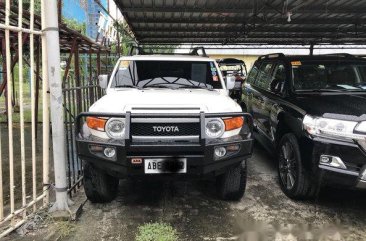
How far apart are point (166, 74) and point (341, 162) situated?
2570 millimetres

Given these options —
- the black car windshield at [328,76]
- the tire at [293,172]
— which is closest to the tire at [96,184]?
the tire at [293,172]

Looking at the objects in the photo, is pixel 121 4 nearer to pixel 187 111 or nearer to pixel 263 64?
pixel 263 64

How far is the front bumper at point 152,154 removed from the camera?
11.8 ft

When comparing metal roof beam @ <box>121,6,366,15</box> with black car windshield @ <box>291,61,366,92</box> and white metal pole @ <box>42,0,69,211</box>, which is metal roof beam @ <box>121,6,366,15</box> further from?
white metal pole @ <box>42,0,69,211</box>

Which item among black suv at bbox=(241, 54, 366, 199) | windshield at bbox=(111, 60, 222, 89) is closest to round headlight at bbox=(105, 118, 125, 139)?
windshield at bbox=(111, 60, 222, 89)

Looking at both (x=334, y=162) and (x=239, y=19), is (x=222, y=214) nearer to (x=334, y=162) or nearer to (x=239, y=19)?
(x=334, y=162)

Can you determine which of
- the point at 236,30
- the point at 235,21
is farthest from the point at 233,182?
the point at 236,30

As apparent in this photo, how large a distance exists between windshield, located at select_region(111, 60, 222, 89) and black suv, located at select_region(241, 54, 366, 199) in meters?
1.04

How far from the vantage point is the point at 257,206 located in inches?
173

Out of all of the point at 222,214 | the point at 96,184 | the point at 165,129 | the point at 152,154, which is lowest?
the point at 222,214

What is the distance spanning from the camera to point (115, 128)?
146 inches

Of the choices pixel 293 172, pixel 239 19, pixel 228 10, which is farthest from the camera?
pixel 239 19

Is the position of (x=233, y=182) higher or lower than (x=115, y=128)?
lower

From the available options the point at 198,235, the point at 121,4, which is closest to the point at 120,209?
the point at 198,235
